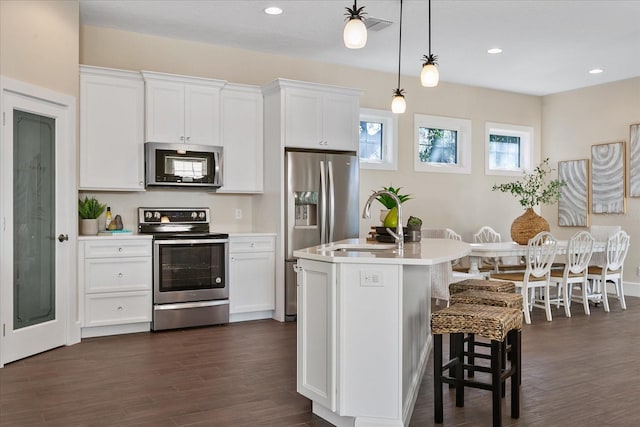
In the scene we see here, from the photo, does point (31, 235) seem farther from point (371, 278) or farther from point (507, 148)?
point (507, 148)

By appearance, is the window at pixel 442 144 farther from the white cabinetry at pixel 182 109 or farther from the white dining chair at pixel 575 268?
the white cabinetry at pixel 182 109

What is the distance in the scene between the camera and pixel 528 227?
20.8 feet

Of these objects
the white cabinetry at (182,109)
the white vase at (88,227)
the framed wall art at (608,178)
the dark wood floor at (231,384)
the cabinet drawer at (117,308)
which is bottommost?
the dark wood floor at (231,384)

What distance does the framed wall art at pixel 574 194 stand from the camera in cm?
796

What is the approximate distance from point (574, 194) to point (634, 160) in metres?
0.97

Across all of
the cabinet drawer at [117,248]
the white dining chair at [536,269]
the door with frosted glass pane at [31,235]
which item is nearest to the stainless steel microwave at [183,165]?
the cabinet drawer at [117,248]

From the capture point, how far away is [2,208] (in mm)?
4102

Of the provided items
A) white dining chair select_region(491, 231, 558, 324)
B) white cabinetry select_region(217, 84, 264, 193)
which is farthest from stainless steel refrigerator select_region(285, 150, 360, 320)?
white dining chair select_region(491, 231, 558, 324)

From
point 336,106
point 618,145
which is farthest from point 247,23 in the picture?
point 618,145

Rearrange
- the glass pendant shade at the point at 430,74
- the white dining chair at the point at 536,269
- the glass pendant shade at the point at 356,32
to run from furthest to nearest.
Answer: the white dining chair at the point at 536,269 < the glass pendant shade at the point at 430,74 < the glass pendant shade at the point at 356,32

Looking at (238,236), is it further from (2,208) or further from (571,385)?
(571,385)

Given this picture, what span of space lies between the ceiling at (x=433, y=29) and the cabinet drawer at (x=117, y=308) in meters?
2.53

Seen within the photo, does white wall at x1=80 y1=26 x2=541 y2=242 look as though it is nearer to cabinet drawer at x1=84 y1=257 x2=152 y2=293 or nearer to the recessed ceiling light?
cabinet drawer at x1=84 y1=257 x2=152 y2=293

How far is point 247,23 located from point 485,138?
165 inches
